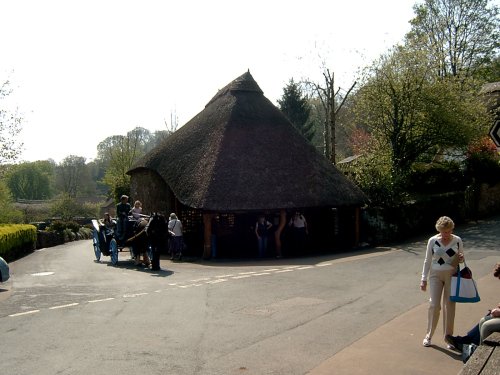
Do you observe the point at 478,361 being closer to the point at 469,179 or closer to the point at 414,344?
the point at 414,344

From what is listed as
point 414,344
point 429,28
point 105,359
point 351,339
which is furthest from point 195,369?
point 429,28

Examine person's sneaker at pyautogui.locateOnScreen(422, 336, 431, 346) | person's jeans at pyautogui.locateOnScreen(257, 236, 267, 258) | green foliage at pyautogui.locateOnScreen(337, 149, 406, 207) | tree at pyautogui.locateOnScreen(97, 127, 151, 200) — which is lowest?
person's sneaker at pyautogui.locateOnScreen(422, 336, 431, 346)

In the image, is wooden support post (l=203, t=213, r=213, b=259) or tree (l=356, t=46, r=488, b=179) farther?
tree (l=356, t=46, r=488, b=179)

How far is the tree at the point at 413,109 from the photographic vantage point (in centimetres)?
3039

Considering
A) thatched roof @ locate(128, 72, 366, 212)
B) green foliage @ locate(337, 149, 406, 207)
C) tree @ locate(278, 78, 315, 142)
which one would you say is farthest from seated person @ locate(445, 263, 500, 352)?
tree @ locate(278, 78, 315, 142)

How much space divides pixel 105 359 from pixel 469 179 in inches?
1273

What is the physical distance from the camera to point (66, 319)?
31.2 ft

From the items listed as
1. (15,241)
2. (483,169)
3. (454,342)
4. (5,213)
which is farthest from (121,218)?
(5,213)

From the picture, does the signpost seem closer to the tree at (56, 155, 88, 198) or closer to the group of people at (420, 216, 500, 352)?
the group of people at (420, 216, 500, 352)

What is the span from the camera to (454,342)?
734 centimetres

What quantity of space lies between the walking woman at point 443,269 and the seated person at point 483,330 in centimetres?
23

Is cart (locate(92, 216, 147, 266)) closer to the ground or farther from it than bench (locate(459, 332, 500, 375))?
farther from it

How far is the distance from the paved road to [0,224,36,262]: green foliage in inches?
242

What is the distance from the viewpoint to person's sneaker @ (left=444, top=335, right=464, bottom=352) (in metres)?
7.29
